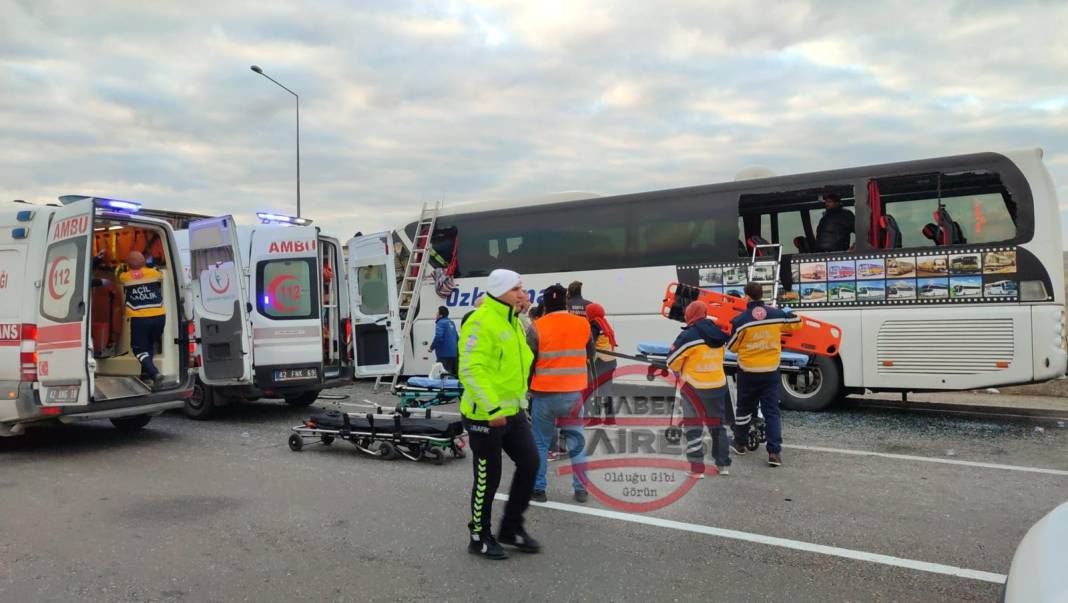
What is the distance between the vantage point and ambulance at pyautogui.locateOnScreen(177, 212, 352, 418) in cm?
917

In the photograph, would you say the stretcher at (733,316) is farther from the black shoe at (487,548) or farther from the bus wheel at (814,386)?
the black shoe at (487,548)

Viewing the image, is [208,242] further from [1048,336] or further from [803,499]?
[1048,336]

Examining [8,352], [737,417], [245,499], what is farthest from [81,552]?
[737,417]

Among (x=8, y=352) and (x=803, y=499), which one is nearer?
(x=803, y=499)

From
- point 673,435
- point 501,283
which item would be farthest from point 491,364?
point 673,435

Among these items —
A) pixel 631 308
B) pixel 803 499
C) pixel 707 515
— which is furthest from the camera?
pixel 631 308

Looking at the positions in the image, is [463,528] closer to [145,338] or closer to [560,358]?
[560,358]

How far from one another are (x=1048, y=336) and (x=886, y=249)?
2101 millimetres

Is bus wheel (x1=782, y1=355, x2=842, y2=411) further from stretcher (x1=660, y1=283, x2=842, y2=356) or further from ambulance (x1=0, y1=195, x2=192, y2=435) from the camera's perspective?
ambulance (x1=0, y1=195, x2=192, y2=435)

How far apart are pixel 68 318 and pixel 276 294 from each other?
9.63 ft

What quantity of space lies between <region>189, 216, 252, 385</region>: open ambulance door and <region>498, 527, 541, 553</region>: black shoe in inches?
230

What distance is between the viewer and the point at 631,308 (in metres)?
11.5

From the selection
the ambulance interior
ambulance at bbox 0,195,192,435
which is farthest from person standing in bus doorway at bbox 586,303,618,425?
the ambulance interior

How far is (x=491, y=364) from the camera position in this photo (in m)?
4.25
